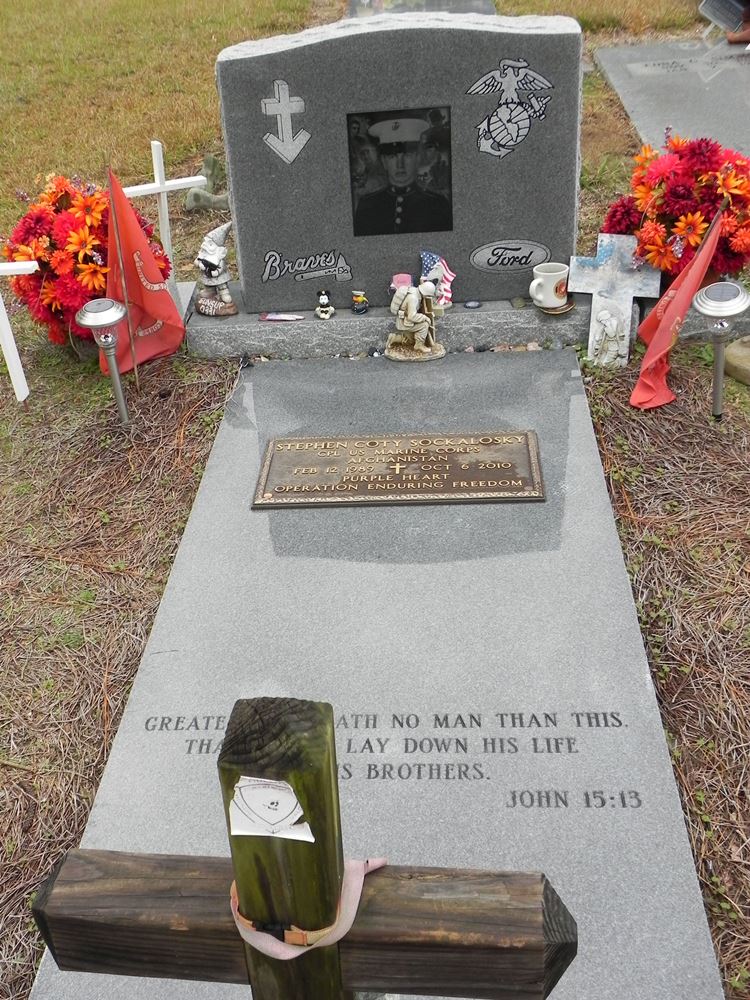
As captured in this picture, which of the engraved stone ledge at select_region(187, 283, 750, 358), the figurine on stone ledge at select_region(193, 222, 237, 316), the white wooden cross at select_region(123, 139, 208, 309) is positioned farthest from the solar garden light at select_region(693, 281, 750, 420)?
the white wooden cross at select_region(123, 139, 208, 309)

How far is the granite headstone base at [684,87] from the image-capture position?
312 inches

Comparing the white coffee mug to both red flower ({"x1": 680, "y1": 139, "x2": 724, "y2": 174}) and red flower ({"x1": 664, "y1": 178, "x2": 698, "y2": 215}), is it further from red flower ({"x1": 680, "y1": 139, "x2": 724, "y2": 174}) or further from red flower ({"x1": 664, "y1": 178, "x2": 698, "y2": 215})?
red flower ({"x1": 680, "y1": 139, "x2": 724, "y2": 174})

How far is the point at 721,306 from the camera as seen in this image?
4.48 meters

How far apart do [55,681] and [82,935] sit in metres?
2.34

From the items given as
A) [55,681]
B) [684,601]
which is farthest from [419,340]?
[55,681]

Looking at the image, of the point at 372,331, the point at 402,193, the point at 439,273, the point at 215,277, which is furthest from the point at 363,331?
the point at 215,277

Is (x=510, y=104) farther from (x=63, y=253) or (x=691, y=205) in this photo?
(x=63, y=253)

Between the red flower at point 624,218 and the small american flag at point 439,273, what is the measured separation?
94 cm

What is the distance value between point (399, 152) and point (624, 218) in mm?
1316

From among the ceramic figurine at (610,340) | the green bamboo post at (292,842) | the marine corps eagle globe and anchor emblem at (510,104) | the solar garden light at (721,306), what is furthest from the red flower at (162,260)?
the green bamboo post at (292,842)

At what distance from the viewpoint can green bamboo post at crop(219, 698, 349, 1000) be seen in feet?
4.36

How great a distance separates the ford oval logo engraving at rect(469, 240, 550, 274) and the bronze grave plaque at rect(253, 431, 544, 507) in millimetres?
1304

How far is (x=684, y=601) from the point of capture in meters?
3.83

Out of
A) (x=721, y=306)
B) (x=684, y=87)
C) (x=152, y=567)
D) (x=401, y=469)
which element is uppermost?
(x=721, y=306)
